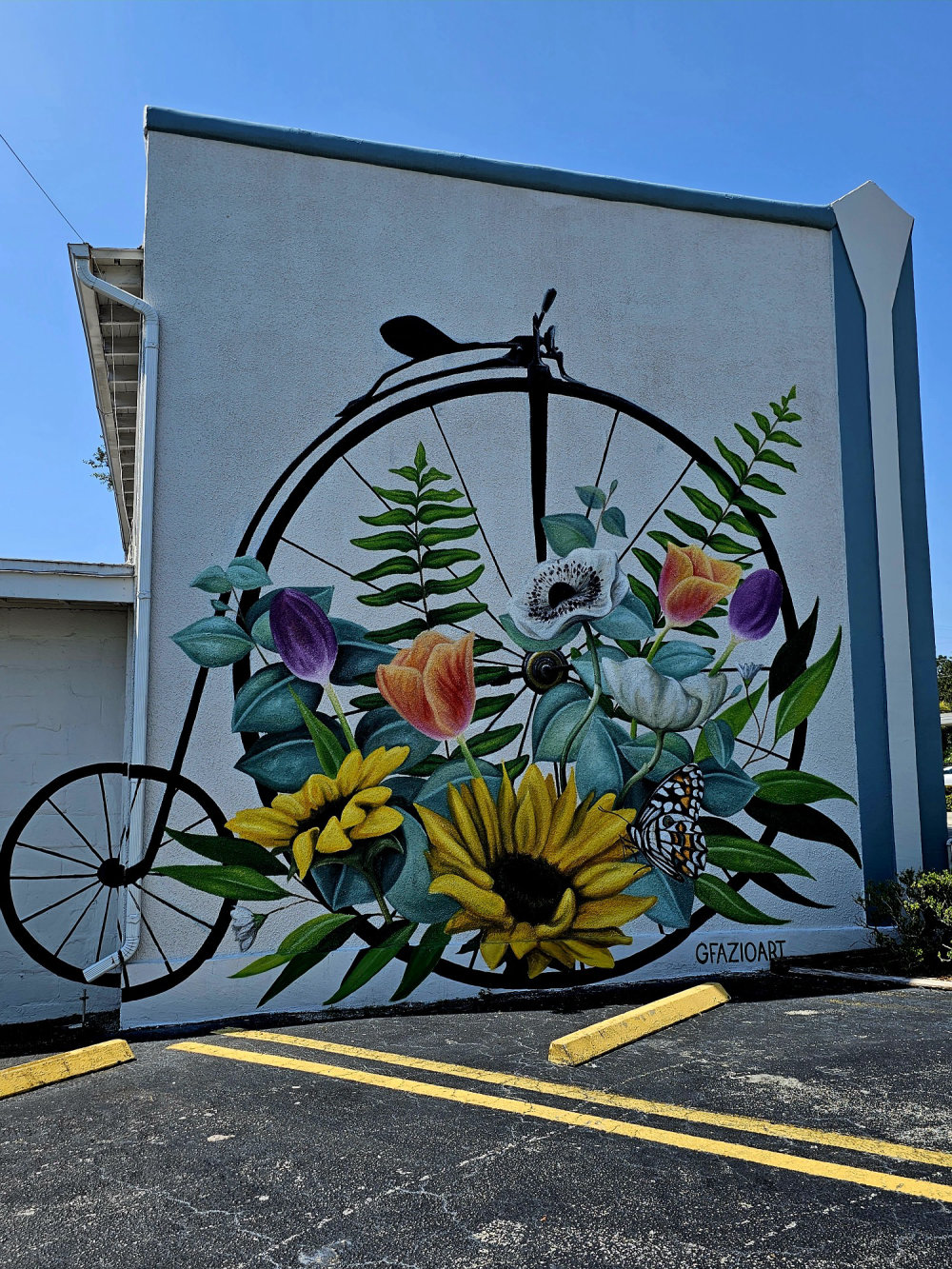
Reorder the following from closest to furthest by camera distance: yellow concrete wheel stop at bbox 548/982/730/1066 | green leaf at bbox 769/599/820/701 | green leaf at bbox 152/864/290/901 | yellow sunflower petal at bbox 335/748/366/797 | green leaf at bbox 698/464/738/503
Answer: yellow concrete wheel stop at bbox 548/982/730/1066
green leaf at bbox 152/864/290/901
yellow sunflower petal at bbox 335/748/366/797
green leaf at bbox 769/599/820/701
green leaf at bbox 698/464/738/503

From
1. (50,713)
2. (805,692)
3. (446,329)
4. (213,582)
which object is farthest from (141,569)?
(805,692)

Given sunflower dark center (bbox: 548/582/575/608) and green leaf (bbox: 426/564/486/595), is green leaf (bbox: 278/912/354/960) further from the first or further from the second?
sunflower dark center (bbox: 548/582/575/608)

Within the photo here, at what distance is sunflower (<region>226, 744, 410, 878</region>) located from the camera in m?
7.07

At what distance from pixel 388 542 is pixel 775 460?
11.1ft

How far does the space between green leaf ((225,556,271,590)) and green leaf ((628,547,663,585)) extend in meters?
2.83

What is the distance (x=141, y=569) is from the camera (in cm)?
708

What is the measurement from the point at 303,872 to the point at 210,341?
374 centimetres

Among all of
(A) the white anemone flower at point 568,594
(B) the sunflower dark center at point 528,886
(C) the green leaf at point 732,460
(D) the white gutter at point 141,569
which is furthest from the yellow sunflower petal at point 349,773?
(C) the green leaf at point 732,460

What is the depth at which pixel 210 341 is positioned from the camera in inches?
294

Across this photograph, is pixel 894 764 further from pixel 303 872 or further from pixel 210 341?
pixel 210 341

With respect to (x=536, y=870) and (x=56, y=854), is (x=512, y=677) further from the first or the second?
(x=56, y=854)

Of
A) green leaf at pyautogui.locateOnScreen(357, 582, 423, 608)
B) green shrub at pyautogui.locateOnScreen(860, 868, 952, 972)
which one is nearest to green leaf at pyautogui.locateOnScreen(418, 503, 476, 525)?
green leaf at pyautogui.locateOnScreen(357, 582, 423, 608)

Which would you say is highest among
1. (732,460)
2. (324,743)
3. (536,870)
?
(732,460)

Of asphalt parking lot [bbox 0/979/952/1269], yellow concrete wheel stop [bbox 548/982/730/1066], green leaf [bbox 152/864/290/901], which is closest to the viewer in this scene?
asphalt parking lot [bbox 0/979/952/1269]
